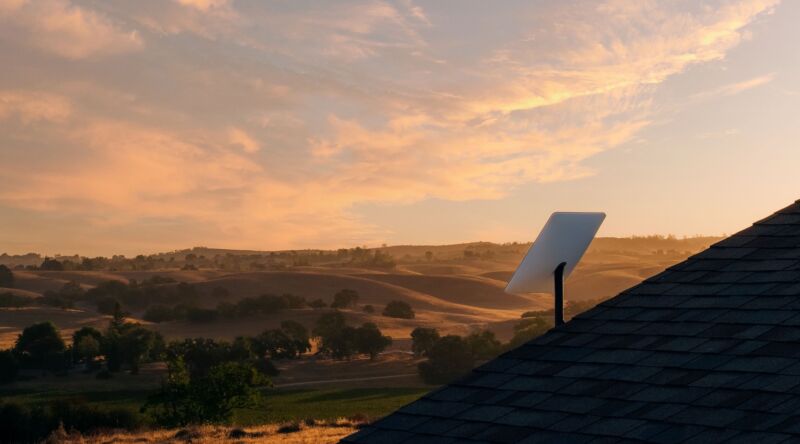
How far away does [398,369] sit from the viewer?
76.6 metres

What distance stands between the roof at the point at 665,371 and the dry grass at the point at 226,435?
79.2 ft

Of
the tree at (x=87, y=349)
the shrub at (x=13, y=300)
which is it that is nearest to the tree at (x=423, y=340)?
the tree at (x=87, y=349)

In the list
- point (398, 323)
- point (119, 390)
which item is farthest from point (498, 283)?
point (119, 390)

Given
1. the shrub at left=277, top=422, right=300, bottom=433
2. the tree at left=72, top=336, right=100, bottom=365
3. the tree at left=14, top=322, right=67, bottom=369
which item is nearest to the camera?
the shrub at left=277, top=422, right=300, bottom=433

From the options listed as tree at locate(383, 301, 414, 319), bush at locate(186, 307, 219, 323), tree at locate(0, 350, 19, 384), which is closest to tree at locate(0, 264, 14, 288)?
bush at locate(186, 307, 219, 323)

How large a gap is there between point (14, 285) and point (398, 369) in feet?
300

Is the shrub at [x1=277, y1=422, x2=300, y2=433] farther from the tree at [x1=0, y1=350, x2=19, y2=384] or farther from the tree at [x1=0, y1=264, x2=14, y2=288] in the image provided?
the tree at [x1=0, y1=264, x2=14, y2=288]

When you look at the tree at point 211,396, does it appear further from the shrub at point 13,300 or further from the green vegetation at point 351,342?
the shrub at point 13,300

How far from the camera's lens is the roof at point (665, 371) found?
6.57m

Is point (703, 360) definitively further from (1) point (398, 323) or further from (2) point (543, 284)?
(1) point (398, 323)

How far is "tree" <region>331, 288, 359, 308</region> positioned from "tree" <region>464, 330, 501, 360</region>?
1842 inches

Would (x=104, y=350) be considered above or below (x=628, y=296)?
below

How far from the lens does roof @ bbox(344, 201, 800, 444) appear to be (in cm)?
657

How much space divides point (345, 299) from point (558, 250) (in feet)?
383
